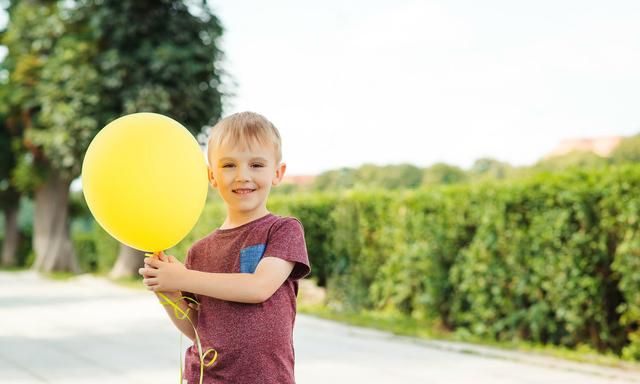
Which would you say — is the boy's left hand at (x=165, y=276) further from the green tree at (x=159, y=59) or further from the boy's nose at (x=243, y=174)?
the green tree at (x=159, y=59)

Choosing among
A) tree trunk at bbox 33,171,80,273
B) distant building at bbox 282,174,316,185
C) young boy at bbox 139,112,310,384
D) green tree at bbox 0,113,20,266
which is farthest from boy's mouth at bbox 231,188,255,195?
green tree at bbox 0,113,20,266

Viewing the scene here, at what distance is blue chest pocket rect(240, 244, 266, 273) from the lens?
2.26 m

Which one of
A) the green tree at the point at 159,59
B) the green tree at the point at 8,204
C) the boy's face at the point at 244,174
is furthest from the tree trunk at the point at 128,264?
the boy's face at the point at 244,174

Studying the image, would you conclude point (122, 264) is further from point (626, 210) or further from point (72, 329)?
point (626, 210)

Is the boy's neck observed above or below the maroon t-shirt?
above

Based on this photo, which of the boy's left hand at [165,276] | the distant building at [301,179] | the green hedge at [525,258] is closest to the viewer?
the boy's left hand at [165,276]

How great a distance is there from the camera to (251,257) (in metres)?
2.27

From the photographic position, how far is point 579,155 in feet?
140

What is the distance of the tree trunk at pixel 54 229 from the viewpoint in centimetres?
2344

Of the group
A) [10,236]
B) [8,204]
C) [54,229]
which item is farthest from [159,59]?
[10,236]

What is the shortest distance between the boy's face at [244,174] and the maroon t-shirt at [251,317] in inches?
2.8

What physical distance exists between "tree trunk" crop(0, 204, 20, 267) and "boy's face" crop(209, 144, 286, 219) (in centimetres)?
3070

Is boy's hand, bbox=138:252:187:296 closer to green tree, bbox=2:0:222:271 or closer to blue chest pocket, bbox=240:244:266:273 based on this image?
blue chest pocket, bbox=240:244:266:273

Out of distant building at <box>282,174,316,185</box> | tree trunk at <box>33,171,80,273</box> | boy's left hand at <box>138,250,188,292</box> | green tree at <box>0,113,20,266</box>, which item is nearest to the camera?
boy's left hand at <box>138,250,188,292</box>
